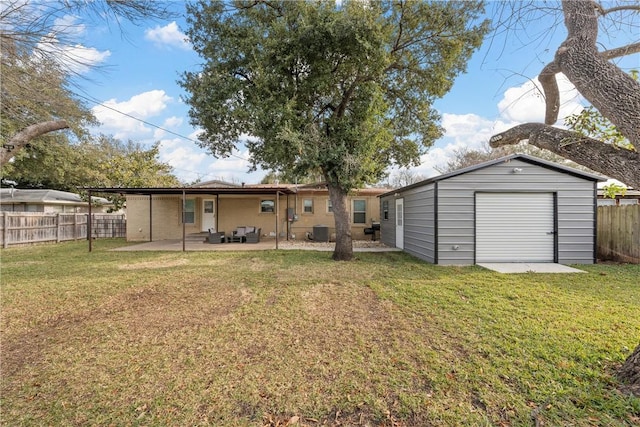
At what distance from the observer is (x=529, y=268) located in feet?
25.0

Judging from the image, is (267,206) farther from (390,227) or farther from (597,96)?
(597,96)

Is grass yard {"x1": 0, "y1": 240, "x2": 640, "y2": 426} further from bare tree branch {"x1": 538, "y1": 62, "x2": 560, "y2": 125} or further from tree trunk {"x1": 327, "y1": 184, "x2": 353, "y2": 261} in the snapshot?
tree trunk {"x1": 327, "y1": 184, "x2": 353, "y2": 261}

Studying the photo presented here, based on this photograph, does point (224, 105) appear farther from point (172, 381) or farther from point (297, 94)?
point (172, 381)

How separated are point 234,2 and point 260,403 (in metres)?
9.39

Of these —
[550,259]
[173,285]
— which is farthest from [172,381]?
[550,259]

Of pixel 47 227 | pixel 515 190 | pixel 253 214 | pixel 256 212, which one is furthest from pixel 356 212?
pixel 47 227

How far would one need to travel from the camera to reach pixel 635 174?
2182 millimetres

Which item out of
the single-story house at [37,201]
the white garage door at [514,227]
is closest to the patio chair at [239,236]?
the white garage door at [514,227]

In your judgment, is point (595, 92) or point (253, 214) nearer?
point (595, 92)

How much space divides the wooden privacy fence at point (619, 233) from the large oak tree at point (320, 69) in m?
6.33

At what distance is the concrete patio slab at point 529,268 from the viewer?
725 cm

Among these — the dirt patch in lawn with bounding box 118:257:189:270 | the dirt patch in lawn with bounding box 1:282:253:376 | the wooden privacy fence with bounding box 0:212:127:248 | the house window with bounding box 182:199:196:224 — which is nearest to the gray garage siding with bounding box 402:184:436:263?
the dirt patch in lawn with bounding box 1:282:253:376

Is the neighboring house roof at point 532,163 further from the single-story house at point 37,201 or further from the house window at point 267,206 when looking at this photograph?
the single-story house at point 37,201

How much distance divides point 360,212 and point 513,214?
812cm
